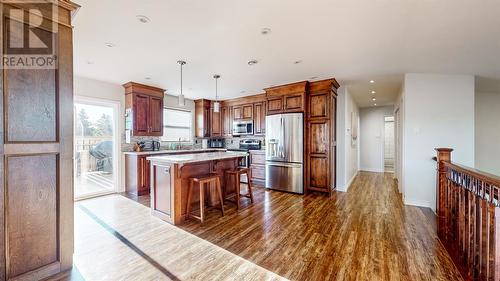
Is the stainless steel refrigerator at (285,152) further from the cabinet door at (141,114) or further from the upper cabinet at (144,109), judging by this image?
the cabinet door at (141,114)

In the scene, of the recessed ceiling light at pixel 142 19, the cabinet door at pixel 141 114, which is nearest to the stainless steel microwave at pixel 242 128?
the cabinet door at pixel 141 114

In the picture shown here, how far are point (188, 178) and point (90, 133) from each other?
286cm

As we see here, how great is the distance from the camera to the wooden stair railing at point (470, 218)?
1488 millimetres

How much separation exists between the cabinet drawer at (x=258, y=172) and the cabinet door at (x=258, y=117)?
0.96m

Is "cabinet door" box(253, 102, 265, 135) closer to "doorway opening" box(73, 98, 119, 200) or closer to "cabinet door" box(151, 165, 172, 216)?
"cabinet door" box(151, 165, 172, 216)

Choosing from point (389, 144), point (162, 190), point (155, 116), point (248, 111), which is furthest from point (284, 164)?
point (389, 144)

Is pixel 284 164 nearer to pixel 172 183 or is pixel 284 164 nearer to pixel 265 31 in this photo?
pixel 172 183

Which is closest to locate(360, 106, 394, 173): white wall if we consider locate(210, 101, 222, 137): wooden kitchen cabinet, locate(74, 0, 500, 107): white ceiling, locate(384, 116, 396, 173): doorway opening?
locate(384, 116, 396, 173): doorway opening

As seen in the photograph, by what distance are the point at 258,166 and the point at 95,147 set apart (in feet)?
12.5

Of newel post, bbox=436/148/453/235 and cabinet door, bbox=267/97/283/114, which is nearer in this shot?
newel post, bbox=436/148/453/235

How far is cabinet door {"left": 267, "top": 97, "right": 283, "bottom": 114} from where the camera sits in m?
5.09

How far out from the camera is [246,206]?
385 centimetres

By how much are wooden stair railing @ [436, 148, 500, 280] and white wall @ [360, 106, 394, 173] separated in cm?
563

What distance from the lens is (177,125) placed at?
631cm
